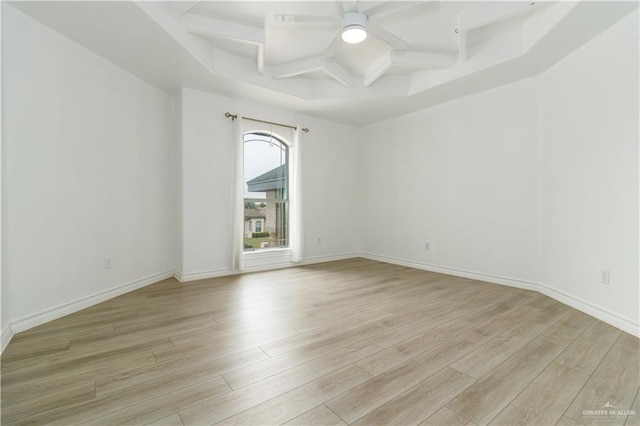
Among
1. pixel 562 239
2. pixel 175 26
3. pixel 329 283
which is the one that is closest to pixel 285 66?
pixel 175 26

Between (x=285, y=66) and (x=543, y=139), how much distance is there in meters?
3.16

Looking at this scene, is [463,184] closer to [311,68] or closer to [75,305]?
[311,68]

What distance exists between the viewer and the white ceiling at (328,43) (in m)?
2.40

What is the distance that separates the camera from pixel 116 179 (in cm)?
317

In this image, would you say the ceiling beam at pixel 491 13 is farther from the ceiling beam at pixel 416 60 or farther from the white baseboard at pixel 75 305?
the white baseboard at pixel 75 305

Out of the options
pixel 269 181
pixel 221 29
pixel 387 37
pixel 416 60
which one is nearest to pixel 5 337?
pixel 221 29

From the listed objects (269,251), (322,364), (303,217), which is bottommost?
(322,364)

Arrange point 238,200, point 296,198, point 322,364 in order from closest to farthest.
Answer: point 322,364
point 238,200
point 296,198

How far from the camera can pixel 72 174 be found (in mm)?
2689

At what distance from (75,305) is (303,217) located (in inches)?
119

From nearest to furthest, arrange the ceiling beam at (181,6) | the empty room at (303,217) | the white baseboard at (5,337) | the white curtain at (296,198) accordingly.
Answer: the empty room at (303,217)
the white baseboard at (5,337)
the ceiling beam at (181,6)
the white curtain at (296,198)

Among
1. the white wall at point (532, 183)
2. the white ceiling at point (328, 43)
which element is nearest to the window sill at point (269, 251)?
the white wall at point (532, 183)

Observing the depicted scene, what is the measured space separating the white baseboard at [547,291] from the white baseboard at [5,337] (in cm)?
452

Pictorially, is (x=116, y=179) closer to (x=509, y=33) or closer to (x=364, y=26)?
(x=364, y=26)
